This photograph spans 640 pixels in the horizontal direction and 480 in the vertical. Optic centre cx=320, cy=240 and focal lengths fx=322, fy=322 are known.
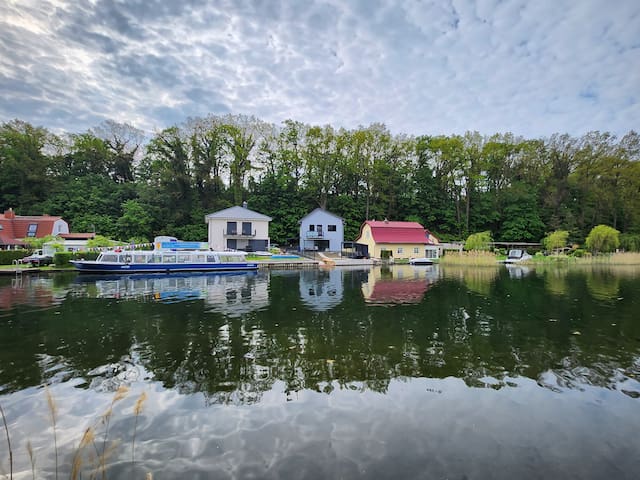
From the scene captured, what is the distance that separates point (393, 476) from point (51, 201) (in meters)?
58.4

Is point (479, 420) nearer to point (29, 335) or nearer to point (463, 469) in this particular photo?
point (463, 469)

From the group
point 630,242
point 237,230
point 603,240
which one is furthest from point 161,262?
point 630,242

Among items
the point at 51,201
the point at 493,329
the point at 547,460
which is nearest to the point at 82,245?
the point at 51,201

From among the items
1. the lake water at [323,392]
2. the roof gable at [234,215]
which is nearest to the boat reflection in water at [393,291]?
the lake water at [323,392]

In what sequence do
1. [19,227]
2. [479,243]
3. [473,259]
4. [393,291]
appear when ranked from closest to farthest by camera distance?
1. [393,291]
2. [473,259]
3. [19,227]
4. [479,243]

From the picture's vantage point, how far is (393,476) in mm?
3852

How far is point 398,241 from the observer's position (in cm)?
4159

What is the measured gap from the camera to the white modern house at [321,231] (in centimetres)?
4681

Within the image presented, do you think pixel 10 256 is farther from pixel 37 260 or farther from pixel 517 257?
pixel 517 257

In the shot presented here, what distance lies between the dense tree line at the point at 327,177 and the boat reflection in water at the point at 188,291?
2468cm

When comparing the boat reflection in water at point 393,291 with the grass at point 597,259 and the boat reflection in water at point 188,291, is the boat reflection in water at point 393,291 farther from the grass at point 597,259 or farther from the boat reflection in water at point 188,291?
the grass at point 597,259

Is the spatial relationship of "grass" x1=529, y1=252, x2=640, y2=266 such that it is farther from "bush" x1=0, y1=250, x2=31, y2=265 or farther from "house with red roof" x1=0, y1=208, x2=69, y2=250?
"house with red roof" x1=0, y1=208, x2=69, y2=250

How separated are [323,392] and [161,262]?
2544cm

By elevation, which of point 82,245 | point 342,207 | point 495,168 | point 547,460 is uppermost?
point 495,168
